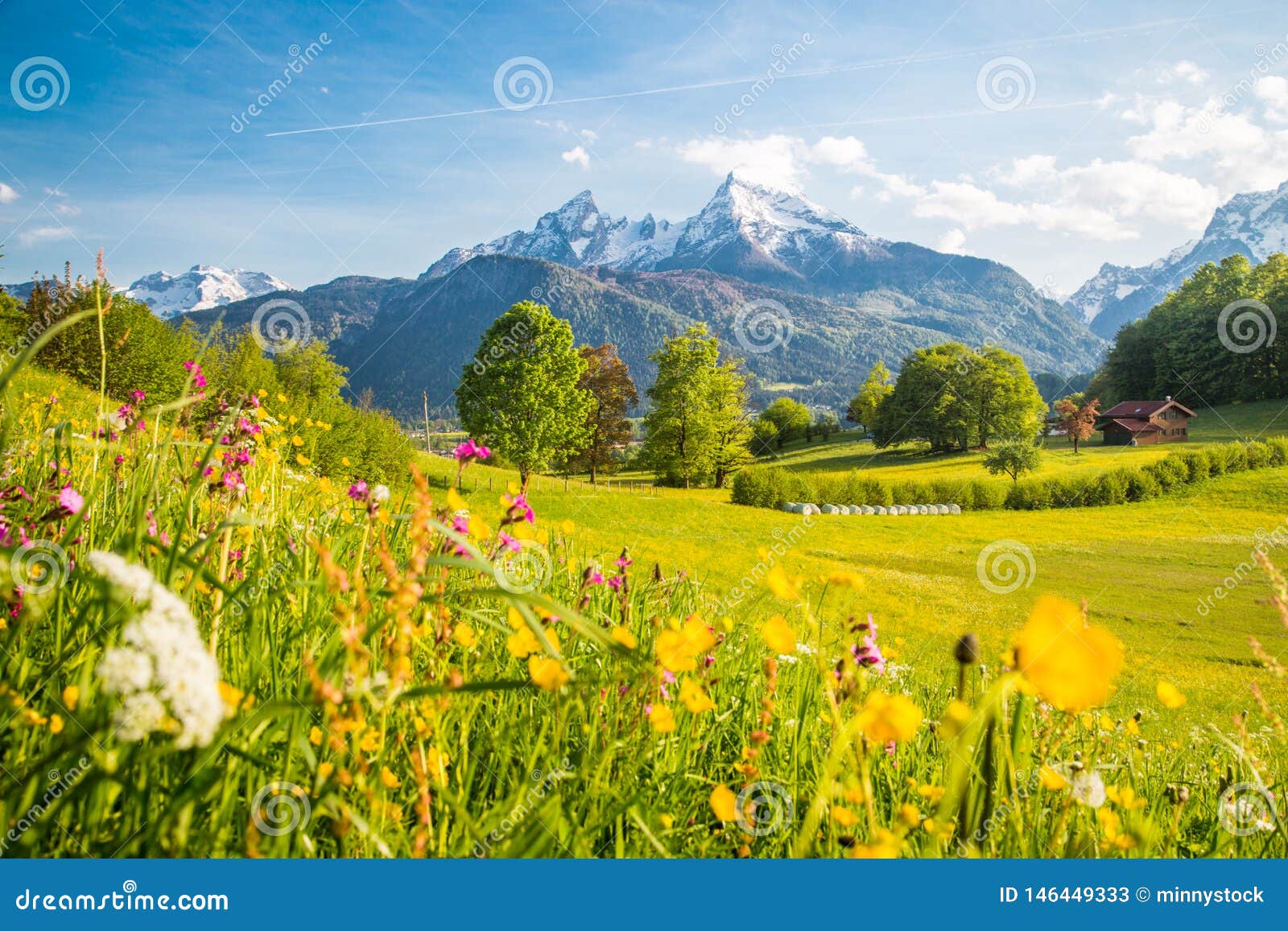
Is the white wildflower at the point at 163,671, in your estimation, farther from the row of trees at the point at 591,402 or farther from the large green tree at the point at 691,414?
the large green tree at the point at 691,414

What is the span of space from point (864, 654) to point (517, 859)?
3.34 ft

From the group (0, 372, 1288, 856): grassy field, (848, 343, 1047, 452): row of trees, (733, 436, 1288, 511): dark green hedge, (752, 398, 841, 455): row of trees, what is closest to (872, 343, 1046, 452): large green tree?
(848, 343, 1047, 452): row of trees

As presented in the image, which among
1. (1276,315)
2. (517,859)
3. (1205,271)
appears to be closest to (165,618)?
(517,859)

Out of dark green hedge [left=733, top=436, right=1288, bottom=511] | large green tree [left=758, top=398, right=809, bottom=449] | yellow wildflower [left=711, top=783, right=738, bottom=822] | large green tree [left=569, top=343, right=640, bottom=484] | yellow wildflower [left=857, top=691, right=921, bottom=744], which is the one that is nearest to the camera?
yellow wildflower [left=857, top=691, right=921, bottom=744]

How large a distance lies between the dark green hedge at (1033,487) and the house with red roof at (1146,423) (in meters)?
13.4

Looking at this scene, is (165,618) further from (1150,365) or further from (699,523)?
(1150,365)

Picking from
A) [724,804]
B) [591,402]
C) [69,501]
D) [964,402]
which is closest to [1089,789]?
[724,804]

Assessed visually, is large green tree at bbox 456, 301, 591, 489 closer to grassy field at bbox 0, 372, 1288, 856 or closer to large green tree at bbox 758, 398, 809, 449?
grassy field at bbox 0, 372, 1288, 856

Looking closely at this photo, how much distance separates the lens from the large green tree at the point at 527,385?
33.2 m

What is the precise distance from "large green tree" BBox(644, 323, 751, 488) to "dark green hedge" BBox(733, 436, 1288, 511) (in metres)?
8.51

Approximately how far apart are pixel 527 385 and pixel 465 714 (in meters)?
32.4

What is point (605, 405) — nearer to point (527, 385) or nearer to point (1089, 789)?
point (527, 385)

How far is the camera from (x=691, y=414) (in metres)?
45.7

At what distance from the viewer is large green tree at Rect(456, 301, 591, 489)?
3319 cm
